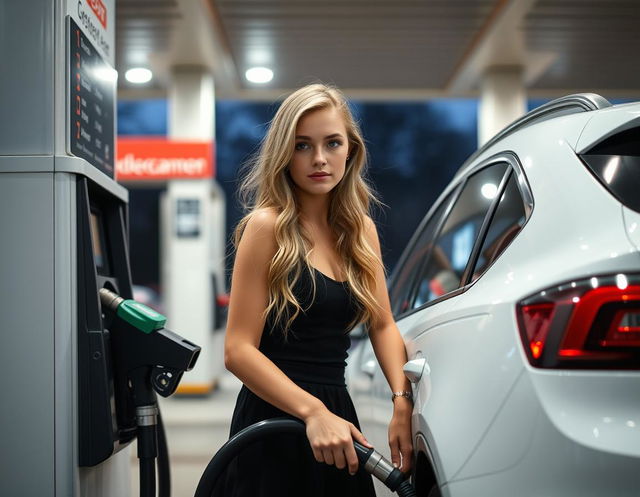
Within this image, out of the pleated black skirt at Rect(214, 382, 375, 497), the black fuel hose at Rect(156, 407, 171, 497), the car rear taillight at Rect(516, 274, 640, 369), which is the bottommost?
the black fuel hose at Rect(156, 407, 171, 497)

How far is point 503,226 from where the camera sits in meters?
1.89

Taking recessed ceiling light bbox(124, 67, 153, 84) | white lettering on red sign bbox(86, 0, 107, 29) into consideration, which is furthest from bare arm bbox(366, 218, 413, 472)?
recessed ceiling light bbox(124, 67, 153, 84)

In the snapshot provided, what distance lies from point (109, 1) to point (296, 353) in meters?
1.58

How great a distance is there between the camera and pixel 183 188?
944cm

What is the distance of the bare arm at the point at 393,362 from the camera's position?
6.25 feet

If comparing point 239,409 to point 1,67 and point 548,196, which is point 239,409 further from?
point 1,67

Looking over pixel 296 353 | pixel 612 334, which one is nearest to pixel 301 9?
pixel 296 353

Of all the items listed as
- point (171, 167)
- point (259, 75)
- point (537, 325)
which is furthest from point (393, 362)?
point (259, 75)

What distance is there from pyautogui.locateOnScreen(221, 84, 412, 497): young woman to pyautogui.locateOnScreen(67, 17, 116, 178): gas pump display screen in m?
0.58

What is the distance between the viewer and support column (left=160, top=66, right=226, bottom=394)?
9.41 m

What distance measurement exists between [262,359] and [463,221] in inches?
61.0

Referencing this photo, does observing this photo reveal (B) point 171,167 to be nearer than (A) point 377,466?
No

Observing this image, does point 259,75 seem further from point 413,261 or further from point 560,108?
point 560,108

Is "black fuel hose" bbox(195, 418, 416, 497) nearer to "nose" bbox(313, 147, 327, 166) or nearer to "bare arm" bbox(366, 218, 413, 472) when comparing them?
"bare arm" bbox(366, 218, 413, 472)
